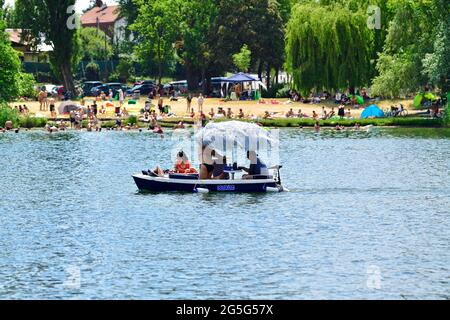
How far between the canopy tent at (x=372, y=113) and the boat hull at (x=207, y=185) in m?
46.2

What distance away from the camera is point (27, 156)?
80.7 m

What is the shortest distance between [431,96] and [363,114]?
5.84 metres

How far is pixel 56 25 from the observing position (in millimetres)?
120750

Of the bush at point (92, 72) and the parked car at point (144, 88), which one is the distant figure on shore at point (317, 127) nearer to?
the parked car at point (144, 88)

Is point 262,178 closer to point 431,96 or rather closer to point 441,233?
point 441,233

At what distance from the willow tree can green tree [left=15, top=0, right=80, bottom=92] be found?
77.6 ft

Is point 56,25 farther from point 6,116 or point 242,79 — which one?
point 6,116

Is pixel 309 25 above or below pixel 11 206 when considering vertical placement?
above

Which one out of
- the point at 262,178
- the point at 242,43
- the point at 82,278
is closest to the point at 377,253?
the point at 82,278

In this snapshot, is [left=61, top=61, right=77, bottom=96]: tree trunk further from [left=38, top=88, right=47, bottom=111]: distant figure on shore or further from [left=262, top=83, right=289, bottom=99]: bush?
[left=262, top=83, right=289, bottom=99]: bush

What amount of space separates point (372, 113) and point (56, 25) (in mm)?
35137

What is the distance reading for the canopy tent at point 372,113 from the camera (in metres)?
102

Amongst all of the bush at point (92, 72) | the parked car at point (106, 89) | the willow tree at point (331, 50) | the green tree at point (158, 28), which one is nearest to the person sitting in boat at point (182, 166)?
the willow tree at point (331, 50)

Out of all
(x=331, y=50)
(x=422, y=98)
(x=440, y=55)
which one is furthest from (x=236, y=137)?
(x=331, y=50)
